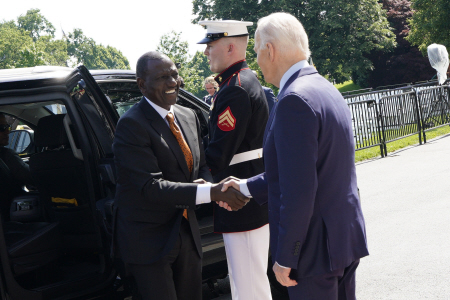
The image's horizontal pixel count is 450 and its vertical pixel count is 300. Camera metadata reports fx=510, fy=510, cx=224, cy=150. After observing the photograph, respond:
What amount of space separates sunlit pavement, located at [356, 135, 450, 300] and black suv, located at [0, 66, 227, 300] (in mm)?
1708

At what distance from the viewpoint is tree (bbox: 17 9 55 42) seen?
362ft

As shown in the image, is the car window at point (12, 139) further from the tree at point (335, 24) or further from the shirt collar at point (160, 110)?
the tree at point (335, 24)

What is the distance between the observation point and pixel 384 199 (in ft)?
25.6

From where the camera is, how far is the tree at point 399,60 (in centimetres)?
4266

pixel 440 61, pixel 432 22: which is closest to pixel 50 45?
pixel 432 22

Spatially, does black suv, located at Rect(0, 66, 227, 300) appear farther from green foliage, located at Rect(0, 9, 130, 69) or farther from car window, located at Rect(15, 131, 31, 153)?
green foliage, located at Rect(0, 9, 130, 69)

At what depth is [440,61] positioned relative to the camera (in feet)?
59.5

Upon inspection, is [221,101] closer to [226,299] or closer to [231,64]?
[231,64]

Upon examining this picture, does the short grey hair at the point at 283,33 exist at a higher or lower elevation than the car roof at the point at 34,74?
lower

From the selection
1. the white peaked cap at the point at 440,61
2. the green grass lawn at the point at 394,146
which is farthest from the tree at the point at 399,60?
the green grass lawn at the point at 394,146

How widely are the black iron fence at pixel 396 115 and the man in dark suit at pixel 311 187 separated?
357 inches

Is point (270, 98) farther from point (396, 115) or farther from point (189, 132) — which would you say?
point (396, 115)

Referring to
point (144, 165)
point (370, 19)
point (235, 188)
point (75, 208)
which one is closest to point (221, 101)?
point (235, 188)

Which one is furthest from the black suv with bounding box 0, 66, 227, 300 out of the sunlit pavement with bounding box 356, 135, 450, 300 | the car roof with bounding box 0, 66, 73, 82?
the sunlit pavement with bounding box 356, 135, 450, 300
